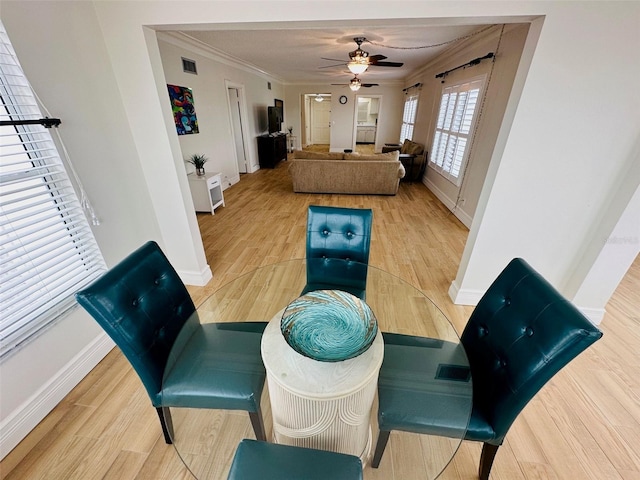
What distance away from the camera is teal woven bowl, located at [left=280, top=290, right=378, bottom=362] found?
2.70ft

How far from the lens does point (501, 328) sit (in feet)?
3.25

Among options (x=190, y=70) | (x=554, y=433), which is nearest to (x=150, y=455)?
(x=554, y=433)

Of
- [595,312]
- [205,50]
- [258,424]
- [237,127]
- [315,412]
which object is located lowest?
[595,312]

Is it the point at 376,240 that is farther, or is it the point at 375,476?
the point at 376,240

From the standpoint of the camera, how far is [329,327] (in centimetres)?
90

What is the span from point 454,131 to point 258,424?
4.56 m

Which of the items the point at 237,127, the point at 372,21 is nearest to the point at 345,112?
the point at 237,127

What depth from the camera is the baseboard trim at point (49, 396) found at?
1234mm

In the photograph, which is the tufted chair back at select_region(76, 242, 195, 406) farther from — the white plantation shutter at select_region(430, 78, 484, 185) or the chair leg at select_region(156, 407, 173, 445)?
the white plantation shutter at select_region(430, 78, 484, 185)

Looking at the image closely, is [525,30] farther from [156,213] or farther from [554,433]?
[156,213]

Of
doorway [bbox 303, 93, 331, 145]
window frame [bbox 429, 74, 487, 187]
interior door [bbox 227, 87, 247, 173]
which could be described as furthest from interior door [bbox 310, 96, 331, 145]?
window frame [bbox 429, 74, 487, 187]

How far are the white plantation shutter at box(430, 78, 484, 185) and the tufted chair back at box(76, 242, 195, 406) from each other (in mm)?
3973

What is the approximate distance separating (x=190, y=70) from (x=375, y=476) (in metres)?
5.05

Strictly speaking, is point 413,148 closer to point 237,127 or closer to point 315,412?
point 237,127
